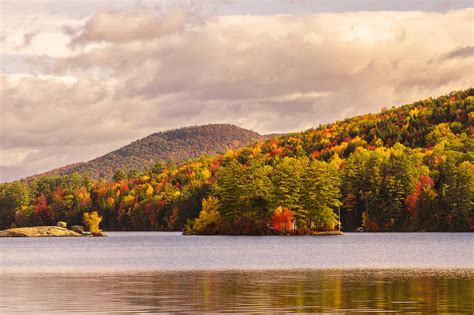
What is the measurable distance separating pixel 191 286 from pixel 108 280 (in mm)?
9524

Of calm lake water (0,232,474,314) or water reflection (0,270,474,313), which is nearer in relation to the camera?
water reflection (0,270,474,313)

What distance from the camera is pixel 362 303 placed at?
49.4 m

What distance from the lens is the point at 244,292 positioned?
5694cm

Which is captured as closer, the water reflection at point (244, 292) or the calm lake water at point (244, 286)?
the water reflection at point (244, 292)

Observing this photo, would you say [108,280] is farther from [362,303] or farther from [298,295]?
[362,303]

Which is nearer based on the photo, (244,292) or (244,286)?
(244,292)

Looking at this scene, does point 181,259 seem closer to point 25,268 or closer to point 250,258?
point 250,258

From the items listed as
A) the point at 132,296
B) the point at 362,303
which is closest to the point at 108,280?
the point at 132,296

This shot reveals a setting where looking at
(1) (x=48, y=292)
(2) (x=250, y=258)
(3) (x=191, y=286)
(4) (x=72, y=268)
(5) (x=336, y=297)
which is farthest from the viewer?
(2) (x=250, y=258)

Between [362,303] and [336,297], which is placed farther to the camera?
[336,297]

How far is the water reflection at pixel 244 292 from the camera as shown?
47.8m

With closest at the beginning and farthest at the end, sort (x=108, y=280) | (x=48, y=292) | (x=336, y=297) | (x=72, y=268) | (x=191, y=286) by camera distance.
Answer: (x=336, y=297) → (x=48, y=292) → (x=191, y=286) → (x=108, y=280) → (x=72, y=268)

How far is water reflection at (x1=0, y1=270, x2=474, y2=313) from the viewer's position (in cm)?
4781

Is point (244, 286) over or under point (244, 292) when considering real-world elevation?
over
